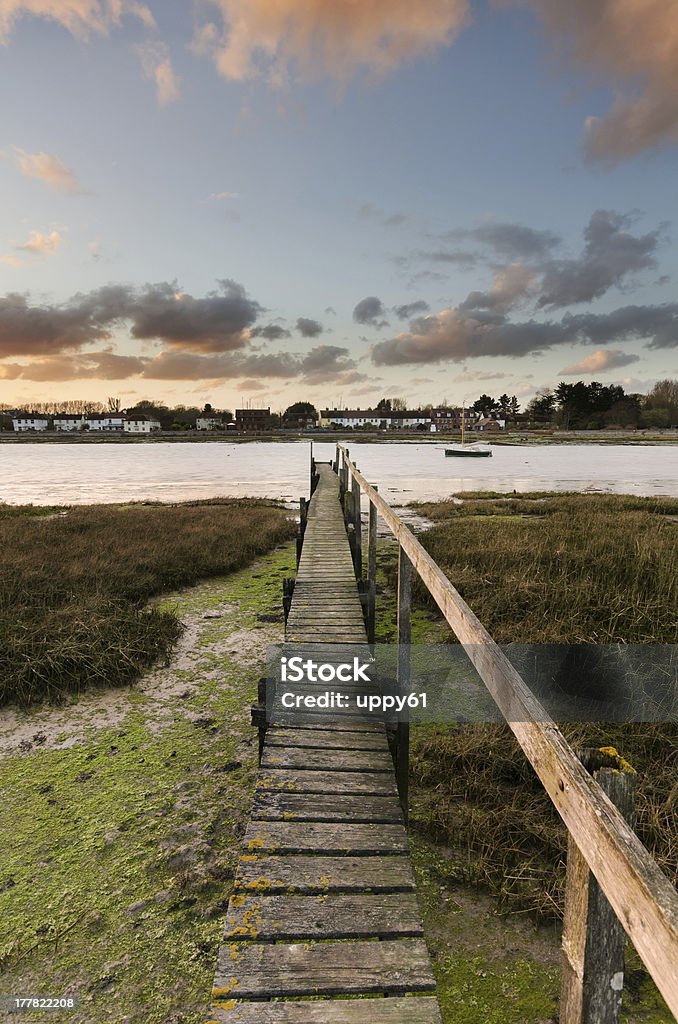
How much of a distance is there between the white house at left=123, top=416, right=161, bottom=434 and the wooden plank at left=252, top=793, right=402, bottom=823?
610ft

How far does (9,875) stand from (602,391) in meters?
155

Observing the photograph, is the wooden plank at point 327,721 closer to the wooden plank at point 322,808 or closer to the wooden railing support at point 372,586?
the wooden plank at point 322,808

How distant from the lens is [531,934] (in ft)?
11.5

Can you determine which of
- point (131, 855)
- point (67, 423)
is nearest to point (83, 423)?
point (67, 423)

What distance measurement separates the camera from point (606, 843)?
1183 mm

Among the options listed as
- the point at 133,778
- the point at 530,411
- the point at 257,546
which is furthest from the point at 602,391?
the point at 133,778

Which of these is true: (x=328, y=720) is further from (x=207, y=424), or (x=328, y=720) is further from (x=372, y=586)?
(x=207, y=424)

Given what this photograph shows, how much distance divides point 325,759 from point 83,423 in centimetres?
20823

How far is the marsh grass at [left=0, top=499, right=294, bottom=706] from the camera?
6.95 m

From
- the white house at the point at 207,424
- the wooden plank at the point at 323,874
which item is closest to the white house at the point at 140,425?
the white house at the point at 207,424

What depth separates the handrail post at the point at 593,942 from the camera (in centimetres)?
138

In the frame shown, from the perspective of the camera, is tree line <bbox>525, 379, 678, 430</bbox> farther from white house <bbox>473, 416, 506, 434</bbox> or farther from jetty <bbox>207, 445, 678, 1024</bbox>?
jetty <bbox>207, 445, 678, 1024</bbox>

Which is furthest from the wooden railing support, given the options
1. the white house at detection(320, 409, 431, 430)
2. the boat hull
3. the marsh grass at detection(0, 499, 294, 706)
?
the white house at detection(320, 409, 431, 430)

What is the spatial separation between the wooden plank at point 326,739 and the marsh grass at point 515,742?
86cm
